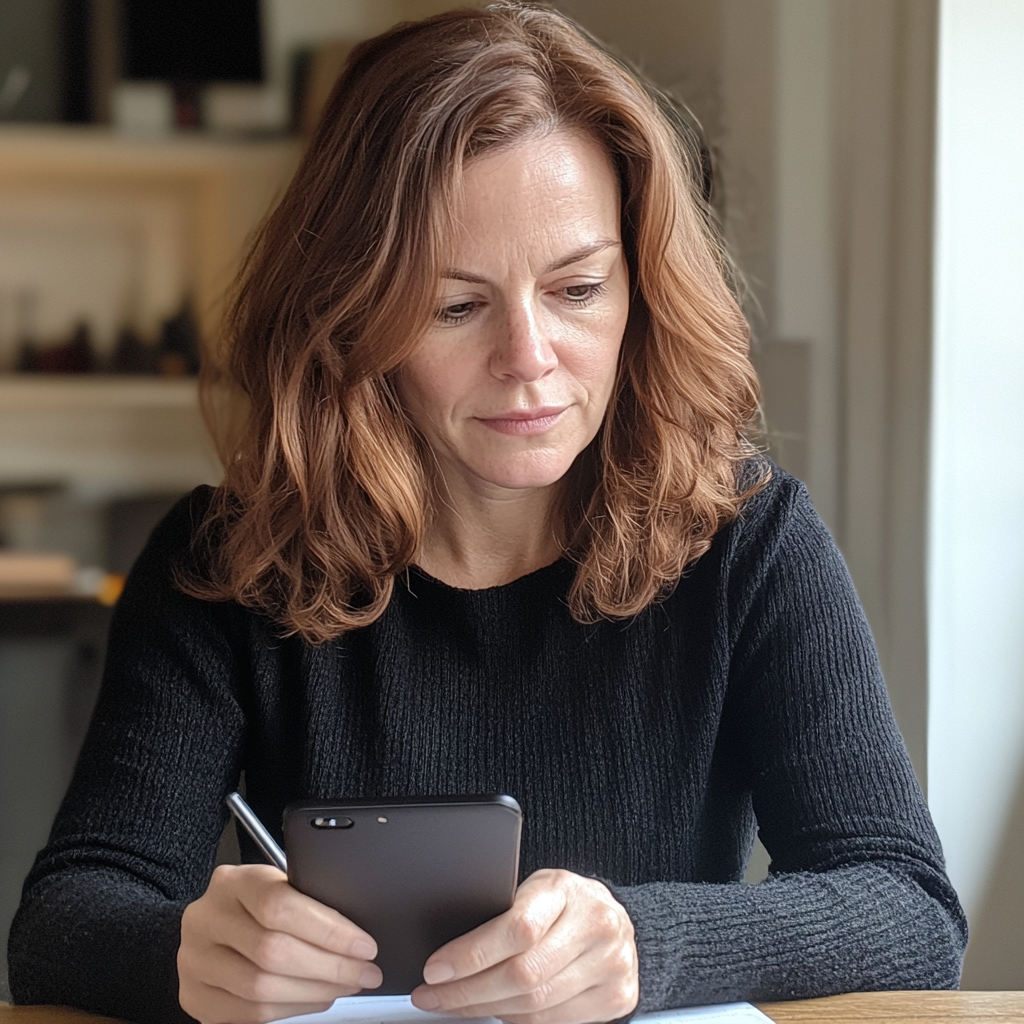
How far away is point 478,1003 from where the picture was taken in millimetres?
800

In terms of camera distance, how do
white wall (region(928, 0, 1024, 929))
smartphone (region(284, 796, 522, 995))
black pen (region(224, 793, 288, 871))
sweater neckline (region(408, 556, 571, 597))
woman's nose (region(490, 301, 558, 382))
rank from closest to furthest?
1. smartphone (region(284, 796, 522, 995))
2. black pen (region(224, 793, 288, 871))
3. woman's nose (region(490, 301, 558, 382))
4. sweater neckline (region(408, 556, 571, 597))
5. white wall (region(928, 0, 1024, 929))

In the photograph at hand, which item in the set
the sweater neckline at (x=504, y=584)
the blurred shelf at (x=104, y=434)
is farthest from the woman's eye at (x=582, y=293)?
the blurred shelf at (x=104, y=434)

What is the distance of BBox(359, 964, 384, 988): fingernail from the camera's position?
32.4 inches

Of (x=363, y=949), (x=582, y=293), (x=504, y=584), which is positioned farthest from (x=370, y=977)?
(x=582, y=293)

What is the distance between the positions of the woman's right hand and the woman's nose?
43cm

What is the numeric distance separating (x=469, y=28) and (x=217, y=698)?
61 centimetres

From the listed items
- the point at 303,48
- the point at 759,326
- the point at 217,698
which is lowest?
the point at 217,698

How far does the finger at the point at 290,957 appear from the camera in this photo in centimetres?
80

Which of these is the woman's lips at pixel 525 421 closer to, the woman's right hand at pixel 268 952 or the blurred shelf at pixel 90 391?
the woman's right hand at pixel 268 952

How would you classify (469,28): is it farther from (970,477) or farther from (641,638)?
(970,477)

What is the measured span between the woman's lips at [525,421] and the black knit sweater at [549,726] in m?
0.17

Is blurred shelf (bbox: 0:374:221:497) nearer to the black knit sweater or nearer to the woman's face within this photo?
the black knit sweater

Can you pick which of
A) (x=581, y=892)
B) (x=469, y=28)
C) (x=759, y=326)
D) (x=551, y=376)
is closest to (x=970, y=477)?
(x=759, y=326)

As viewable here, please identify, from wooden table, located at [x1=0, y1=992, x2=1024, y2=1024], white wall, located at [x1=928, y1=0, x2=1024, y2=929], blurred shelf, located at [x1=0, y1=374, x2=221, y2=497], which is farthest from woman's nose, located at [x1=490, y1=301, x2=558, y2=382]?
blurred shelf, located at [x1=0, y1=374, x2=221, y2=497]
